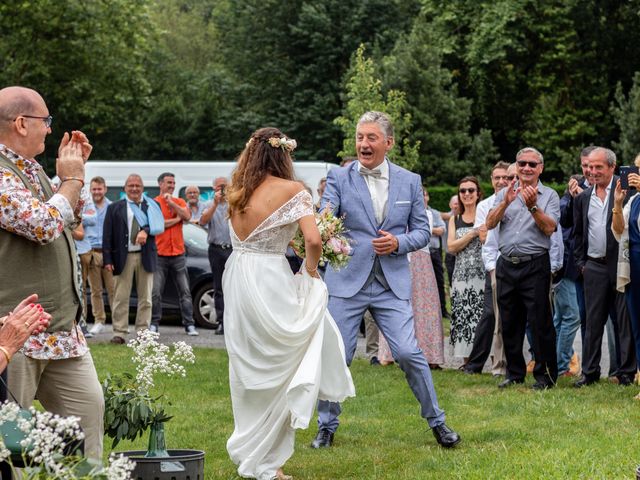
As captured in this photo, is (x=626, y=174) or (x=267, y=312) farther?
(x=626, y=174)

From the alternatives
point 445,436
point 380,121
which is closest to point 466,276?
point 380,121

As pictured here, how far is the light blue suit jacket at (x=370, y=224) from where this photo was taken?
326 inches

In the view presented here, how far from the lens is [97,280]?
16672mm

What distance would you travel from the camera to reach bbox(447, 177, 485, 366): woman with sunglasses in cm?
1278

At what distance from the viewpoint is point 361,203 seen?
8430mm

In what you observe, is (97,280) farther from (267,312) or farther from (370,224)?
(267,312)

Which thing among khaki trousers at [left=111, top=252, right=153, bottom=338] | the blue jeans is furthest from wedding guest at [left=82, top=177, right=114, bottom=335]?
the blue jeans

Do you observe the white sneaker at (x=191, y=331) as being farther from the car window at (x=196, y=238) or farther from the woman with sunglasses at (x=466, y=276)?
the woman with sunglasses at (x=466, y=276)

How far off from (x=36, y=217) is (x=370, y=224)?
3.75 metres

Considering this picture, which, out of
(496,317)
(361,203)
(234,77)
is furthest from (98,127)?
(361,203)

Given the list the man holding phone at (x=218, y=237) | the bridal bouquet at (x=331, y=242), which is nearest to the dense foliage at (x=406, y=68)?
the man holding phone at (x=218, y=237)

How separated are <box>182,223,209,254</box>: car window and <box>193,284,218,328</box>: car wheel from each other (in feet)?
2.39

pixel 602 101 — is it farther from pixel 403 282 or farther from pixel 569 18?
pixel 403 282

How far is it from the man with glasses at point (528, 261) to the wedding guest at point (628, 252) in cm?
60
